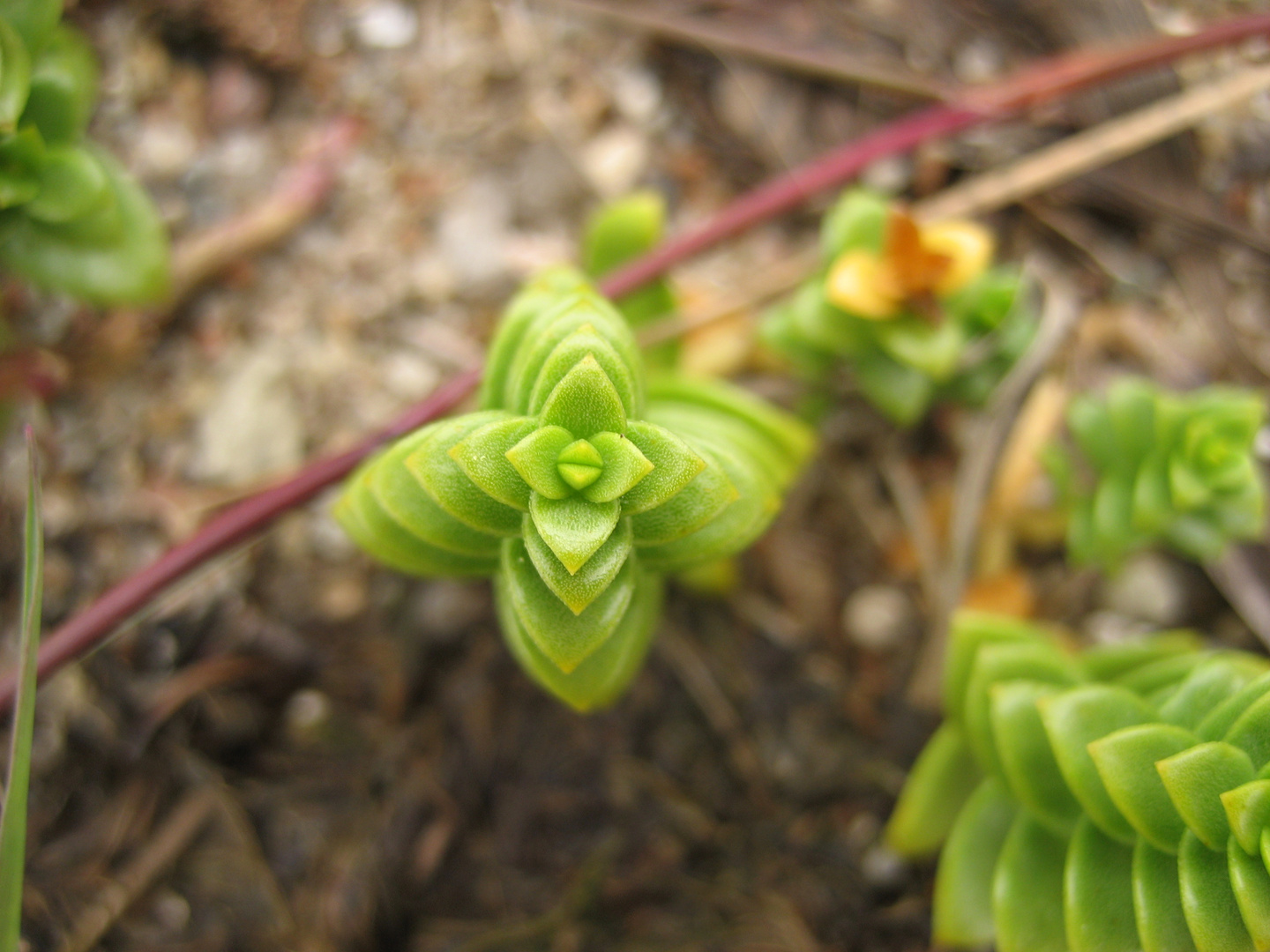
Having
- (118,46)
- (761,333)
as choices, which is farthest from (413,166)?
(761,333)

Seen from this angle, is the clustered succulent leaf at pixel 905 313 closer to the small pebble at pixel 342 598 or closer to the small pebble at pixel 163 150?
the small pebble at pixel 342 598

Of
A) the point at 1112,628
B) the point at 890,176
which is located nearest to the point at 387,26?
the point at 890,176

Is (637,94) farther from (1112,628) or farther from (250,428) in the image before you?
(1112,628)

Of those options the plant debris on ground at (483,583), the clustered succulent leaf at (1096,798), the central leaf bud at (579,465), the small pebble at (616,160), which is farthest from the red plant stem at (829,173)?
the clustered succulent leaf at (1096,798)

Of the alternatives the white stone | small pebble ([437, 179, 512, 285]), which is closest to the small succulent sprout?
small pebble ([437, 179, 512, 285])

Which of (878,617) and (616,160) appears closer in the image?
(878,617)

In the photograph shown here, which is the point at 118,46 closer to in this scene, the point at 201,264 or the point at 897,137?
the point at 201,264

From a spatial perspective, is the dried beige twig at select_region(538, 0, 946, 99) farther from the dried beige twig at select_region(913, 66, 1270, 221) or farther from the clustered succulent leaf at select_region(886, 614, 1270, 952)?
the clustered succulent leaf at select_region(886, 614, 1270, 952)
